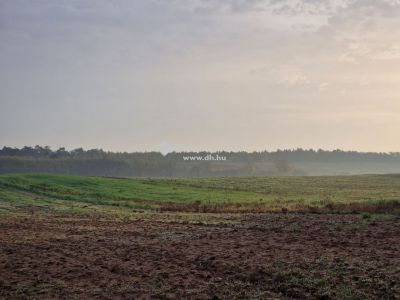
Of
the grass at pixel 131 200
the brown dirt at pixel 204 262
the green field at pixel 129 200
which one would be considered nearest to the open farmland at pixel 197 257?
the brown dirt at pixel 204 262

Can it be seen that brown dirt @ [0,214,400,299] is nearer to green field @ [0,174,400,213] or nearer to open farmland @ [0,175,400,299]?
open farmland @ [0,175,400,299]

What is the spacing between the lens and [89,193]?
62781mm

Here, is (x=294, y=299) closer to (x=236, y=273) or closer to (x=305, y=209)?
(x=236, y=273)

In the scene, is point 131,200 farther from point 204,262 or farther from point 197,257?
point 204,262

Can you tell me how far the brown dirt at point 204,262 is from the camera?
1589 centimetres

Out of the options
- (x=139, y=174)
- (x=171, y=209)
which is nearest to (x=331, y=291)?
(x=171, y=209)

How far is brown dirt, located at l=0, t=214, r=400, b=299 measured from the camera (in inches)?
626

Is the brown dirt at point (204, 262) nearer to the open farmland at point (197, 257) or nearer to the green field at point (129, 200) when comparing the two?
the open farmland at point (197, 257)

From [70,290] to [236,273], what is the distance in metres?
5.58

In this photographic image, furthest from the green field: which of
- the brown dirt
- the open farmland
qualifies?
the brown dirt

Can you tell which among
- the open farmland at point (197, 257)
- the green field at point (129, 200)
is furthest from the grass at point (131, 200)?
the open farmland at point (197, 257)

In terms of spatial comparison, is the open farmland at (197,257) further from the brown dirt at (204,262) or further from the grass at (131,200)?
the grass at (131,200)

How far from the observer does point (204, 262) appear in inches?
798

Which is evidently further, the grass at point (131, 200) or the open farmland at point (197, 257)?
the grass at point (131, 200)
